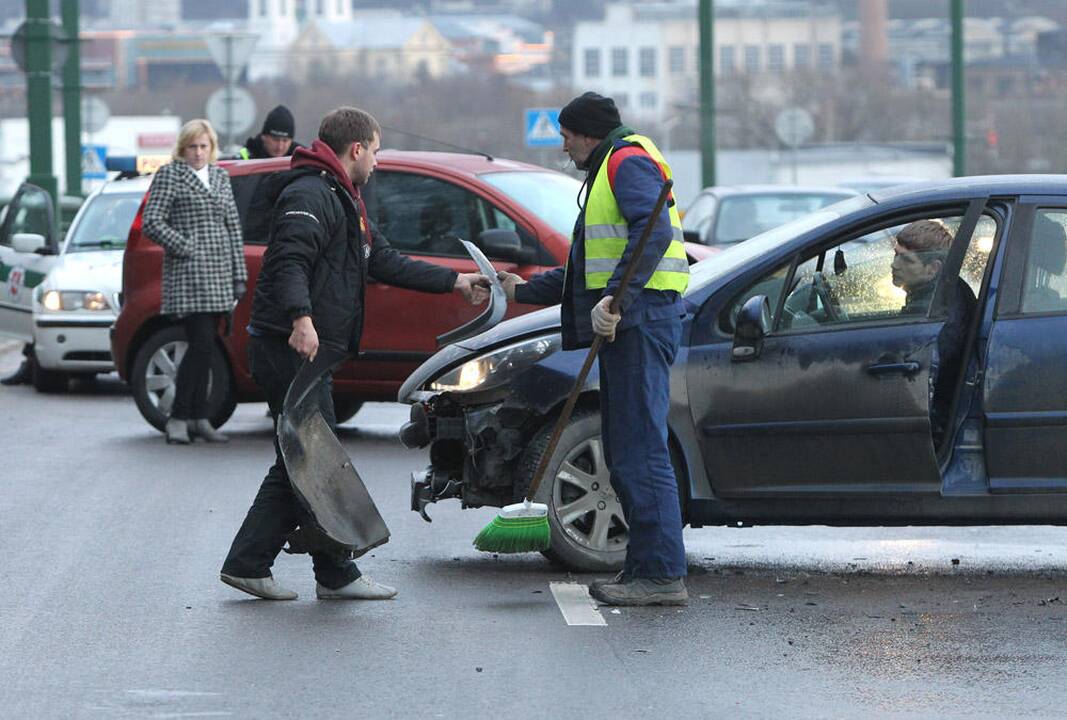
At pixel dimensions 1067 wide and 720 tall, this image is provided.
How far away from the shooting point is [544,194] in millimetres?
12344

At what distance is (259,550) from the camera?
7.41 metres

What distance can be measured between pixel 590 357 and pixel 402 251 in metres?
4.84

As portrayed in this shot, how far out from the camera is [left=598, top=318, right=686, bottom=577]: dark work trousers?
7262 mm

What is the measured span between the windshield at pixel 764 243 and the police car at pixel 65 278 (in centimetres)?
737

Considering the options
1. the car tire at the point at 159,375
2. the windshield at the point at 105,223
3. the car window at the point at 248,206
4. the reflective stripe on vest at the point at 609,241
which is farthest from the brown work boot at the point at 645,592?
the windshield at the point at 105,223

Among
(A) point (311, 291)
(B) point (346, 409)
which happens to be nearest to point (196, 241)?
(B) point (346, 409)

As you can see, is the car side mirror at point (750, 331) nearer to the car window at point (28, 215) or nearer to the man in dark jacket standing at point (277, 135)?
the man in dark jacket standing at point (277, 135)

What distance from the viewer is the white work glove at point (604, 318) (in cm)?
709

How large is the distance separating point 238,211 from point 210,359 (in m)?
0.97

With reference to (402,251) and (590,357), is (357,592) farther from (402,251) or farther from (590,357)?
(402,251)

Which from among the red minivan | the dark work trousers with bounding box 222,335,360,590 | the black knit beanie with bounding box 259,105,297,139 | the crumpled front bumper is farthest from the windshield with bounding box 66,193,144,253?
the dark work trousers with bounding box 222,335,360,590

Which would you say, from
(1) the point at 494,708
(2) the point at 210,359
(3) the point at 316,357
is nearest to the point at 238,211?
(2) the point at 210,359

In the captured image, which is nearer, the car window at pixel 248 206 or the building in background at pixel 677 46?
the car window at pixel 248 206

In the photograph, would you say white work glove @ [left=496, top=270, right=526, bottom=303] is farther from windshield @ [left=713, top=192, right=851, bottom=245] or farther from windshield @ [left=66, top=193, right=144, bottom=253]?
windshield @ [left=713, top=192, right=851, bottom=245]
